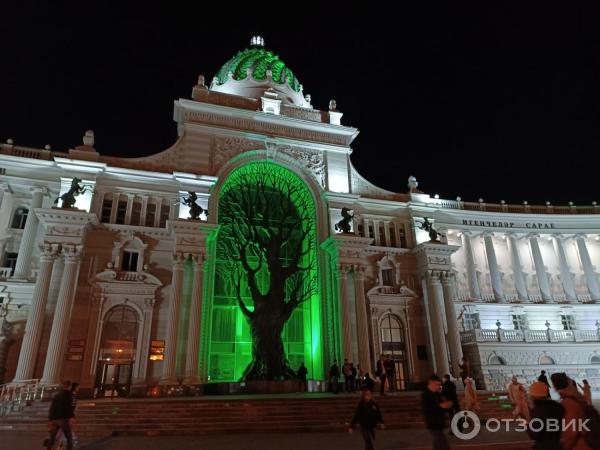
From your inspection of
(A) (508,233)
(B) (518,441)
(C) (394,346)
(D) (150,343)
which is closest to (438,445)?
(B) (518,441)

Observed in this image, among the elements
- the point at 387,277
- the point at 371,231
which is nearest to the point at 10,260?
the point at 371,231

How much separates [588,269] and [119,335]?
42.3 metres

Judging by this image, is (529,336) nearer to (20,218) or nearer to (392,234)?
(392,234)

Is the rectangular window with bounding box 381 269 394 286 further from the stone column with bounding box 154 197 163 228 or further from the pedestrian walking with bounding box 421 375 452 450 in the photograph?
the pedestrian walking with bounding box 421 375 452 450

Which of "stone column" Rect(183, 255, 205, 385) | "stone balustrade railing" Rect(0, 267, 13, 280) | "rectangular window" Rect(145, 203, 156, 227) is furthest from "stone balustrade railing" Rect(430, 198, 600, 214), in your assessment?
"stone balustrade railing" Rect(0, 267, 13, 280)

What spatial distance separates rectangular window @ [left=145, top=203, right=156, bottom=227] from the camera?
31.3 m

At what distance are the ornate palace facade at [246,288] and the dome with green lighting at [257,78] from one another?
20 centimetres

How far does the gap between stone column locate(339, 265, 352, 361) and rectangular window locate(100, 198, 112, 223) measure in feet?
57.6

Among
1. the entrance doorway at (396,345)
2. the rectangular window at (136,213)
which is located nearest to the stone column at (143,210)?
the rectangular window at (136,213)

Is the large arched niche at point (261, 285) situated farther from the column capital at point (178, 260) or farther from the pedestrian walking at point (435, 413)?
the pedestrian walking at point (435, 413)

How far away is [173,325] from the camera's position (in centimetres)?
2680

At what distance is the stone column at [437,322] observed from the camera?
104 ft

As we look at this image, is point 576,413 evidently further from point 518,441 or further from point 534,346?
point 534,346

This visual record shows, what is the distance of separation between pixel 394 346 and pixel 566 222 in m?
23.6
